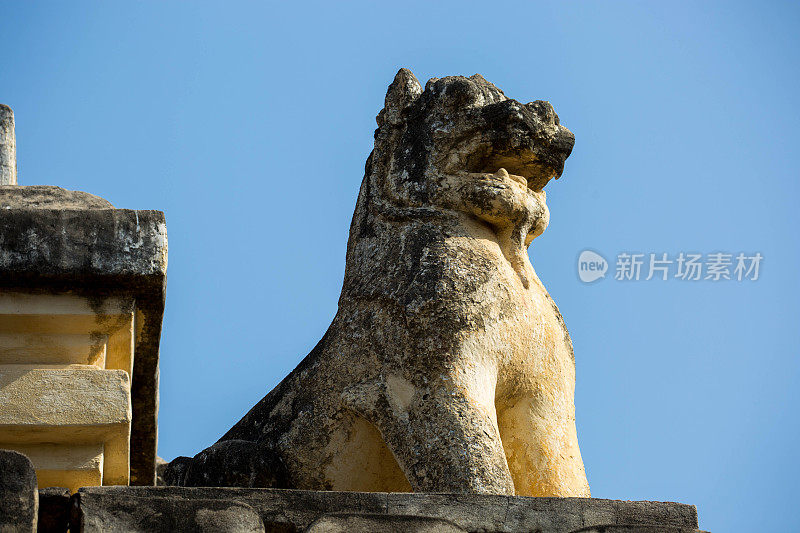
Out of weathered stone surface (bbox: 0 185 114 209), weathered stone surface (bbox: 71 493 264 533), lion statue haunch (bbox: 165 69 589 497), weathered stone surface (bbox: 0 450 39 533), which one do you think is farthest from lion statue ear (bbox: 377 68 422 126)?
weathered stone surface (bbox: 0 450 39 533)

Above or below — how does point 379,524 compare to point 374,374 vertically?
below

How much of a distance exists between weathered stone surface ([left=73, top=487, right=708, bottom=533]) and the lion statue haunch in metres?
1.24

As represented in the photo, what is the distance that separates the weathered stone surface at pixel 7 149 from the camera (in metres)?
8.77

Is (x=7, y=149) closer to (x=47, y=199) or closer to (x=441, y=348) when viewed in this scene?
(x=47, y=199)

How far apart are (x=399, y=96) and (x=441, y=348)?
6.35 feet

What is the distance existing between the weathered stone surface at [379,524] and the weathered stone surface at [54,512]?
84cm

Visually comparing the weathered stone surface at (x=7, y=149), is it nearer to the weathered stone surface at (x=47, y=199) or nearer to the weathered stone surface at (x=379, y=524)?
the weathered stone surface at (x=47, y=199)

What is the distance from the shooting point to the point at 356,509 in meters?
4.23

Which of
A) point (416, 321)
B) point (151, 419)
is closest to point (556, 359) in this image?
point (416, 321)

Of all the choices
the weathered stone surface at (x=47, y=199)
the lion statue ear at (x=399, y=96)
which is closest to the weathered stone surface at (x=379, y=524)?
the weathered stone surface at (x=47, y=199)

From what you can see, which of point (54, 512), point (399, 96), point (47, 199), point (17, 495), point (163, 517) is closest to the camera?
point (17, 495)

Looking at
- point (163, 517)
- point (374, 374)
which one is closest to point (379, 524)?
point (163, 517)

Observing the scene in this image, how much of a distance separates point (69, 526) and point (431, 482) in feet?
6.73

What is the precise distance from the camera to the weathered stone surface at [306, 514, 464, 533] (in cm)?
407
